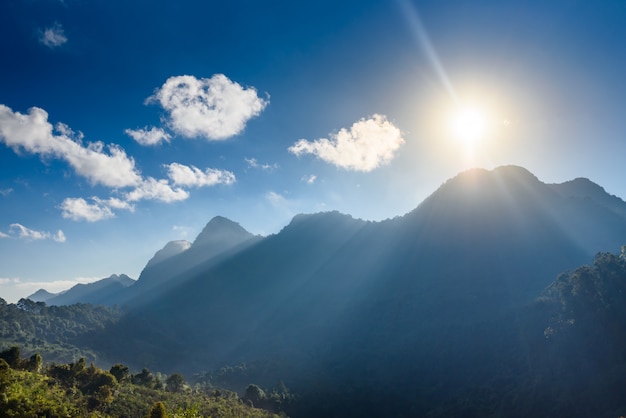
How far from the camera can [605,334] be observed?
52375 millimetres

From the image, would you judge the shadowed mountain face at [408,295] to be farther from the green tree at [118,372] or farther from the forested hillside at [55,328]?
the green tree at [118,372]

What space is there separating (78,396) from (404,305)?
95.5 m

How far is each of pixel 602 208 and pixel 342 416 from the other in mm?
142777

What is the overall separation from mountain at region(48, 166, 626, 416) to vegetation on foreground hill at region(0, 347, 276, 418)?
3504cm

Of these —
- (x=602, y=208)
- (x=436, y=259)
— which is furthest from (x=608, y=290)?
(x=602, y=208)

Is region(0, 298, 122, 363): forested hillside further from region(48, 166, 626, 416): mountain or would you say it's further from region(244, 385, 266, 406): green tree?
region(244, 385, 266, 406): green tree

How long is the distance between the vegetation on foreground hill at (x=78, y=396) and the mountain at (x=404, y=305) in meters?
35.0

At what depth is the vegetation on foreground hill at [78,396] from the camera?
20.0m

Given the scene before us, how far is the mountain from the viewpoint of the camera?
237ft

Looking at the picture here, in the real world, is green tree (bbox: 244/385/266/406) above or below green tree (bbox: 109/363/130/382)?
below

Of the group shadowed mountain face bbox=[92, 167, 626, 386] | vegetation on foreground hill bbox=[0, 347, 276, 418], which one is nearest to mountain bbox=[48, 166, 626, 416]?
shadowed mountain face bbox=[92, 167, 626, 386]

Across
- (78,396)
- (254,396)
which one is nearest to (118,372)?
(78,396)

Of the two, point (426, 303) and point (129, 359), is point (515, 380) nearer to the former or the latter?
point (426, 303)

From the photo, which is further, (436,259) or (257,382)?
(436,259)
